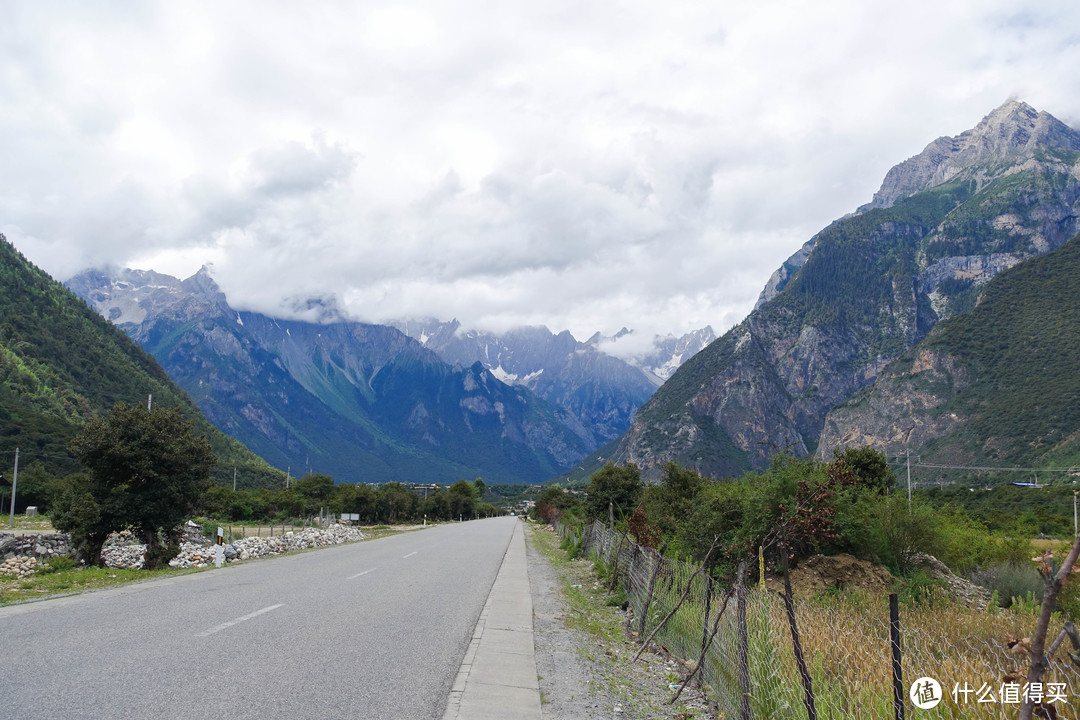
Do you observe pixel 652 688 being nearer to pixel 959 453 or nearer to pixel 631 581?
pixel 631 581

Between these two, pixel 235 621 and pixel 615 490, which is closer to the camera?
pixel 235 621

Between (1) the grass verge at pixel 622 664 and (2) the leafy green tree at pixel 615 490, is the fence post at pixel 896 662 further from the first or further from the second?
(2) the leafy green tree at pixel 615 490

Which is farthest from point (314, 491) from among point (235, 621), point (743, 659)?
point (743, 659)

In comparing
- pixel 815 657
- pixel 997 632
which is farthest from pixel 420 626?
pixel 997 632

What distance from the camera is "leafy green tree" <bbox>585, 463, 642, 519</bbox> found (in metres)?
34.8

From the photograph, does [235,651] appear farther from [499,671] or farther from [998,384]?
[998,384]

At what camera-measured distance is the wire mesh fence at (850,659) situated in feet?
15.1

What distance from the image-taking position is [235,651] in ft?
27.7

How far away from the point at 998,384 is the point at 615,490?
10395 cm

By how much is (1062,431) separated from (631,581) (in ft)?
318

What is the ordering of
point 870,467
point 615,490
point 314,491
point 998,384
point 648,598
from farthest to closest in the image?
point 998,384, point 314,491, point 615,490, point 870,467, point 648,598

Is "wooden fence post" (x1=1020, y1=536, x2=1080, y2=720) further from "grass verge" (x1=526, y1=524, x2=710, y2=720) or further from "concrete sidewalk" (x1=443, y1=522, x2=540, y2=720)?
"grass verge" (x1=526, y1=524, x2=710, y2=720)

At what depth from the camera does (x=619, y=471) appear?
36844mm

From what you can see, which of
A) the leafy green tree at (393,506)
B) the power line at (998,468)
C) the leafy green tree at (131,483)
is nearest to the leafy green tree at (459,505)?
the leafy green tree at (393,506)
